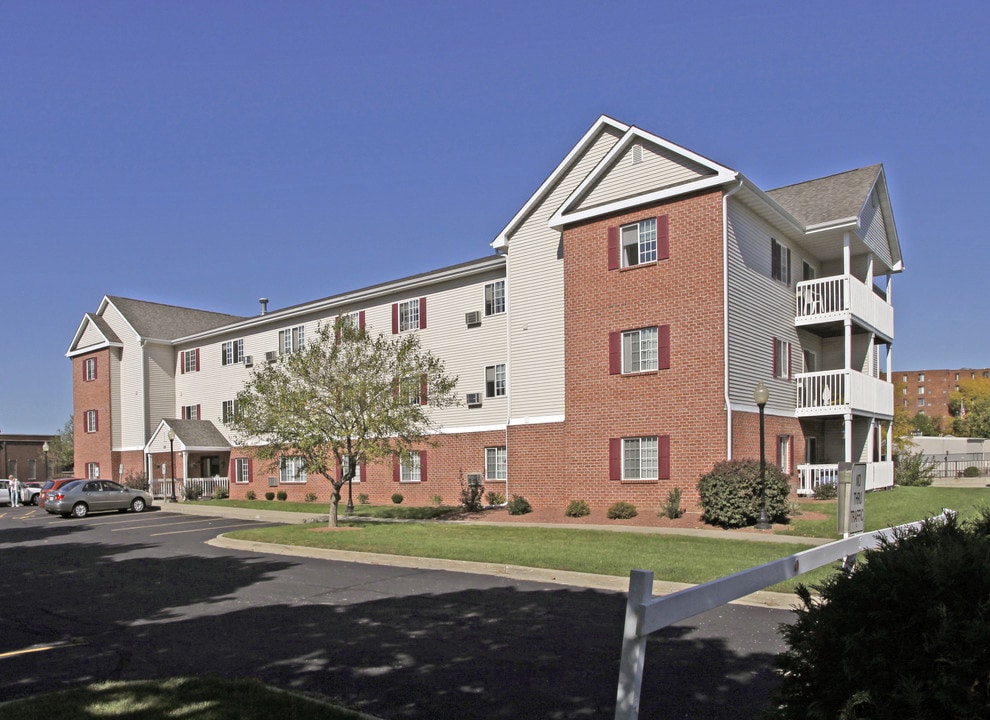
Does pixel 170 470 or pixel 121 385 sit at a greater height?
pixel 121 385

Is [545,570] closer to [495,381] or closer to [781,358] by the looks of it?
[781,358]

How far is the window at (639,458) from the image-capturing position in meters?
22.7

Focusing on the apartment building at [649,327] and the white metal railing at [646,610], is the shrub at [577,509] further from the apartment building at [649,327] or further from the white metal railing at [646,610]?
the white metal railing at [646,610]

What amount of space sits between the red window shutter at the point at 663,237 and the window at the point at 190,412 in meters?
30.8

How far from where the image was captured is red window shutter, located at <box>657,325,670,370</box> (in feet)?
73.8

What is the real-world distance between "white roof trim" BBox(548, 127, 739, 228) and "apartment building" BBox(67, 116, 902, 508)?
4 cm

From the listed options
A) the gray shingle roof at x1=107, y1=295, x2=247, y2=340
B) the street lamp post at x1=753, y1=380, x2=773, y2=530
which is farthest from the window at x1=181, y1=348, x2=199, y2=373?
the street lamp post at x1=753, y1=380, x2=773, y2=530

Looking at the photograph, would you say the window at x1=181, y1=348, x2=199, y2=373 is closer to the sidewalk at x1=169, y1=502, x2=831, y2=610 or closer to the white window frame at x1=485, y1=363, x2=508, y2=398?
the white window frame at x1=485, y1=363, x2=508, y2=398

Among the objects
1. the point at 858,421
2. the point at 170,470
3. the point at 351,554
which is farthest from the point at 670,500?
the point at 170,470

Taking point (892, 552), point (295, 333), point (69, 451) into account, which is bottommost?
point (69, 451)

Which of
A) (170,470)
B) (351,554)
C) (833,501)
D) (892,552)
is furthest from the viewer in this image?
(170,470)

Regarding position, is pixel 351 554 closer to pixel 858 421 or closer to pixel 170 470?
pixel 858 421

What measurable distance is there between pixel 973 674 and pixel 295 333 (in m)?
36.5

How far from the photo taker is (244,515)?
1184 inches
